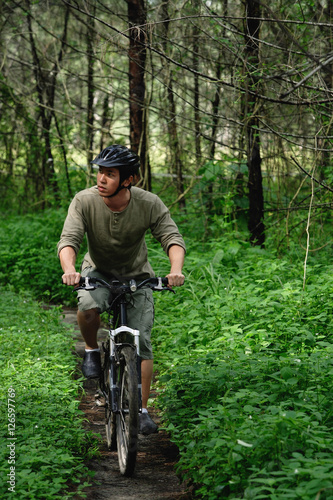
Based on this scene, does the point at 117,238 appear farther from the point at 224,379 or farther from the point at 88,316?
the point at 224,379

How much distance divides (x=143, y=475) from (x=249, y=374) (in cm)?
103

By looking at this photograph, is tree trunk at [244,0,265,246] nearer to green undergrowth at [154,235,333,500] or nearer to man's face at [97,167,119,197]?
green undergrowth at [154,235,333,500]

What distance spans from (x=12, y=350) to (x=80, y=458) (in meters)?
2.23

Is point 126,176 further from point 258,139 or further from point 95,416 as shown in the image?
point 258,139

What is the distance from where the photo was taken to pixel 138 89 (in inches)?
392

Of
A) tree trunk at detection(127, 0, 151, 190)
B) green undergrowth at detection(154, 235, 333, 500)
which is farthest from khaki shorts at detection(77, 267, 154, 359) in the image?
tree trunk at detection(127, 0, 151, 190)

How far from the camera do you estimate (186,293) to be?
8062 mm

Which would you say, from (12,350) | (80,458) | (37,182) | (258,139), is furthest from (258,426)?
(37,182)

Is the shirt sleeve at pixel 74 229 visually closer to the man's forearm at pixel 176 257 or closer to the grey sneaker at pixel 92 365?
the man's forearm at pixel 176 257

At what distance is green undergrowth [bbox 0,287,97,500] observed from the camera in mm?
3639

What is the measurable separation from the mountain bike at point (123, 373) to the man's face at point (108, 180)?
2.13ft

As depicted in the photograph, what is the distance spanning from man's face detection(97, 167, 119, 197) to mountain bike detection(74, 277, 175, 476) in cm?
65

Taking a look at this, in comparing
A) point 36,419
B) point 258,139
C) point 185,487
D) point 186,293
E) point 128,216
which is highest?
point 258,139

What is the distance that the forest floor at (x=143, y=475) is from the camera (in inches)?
156
